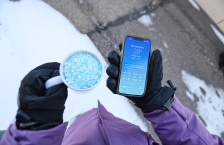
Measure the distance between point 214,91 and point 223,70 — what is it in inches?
7.4

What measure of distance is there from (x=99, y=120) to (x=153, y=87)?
266 mm

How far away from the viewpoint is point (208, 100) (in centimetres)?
164

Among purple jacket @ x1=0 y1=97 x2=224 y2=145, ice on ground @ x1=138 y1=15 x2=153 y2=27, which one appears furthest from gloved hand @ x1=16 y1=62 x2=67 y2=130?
ice on ground @ x1=138 y1=15 x2=153 y2=27

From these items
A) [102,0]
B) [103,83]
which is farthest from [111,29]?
[103,83]

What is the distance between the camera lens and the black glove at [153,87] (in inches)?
34.5

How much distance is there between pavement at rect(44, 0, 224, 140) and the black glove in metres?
0.64

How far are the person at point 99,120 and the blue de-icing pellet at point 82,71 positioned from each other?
64 millimetres

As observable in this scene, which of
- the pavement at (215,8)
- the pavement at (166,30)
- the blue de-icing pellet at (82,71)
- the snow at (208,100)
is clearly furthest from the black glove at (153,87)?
the pavement at (215,8)

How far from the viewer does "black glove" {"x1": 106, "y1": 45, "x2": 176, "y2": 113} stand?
2.88 feet

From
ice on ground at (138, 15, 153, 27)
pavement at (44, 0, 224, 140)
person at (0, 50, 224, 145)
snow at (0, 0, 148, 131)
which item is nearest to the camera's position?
person at (0, 50, 224, 145)

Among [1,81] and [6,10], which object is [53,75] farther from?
[6,10]

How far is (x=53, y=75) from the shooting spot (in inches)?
31.8

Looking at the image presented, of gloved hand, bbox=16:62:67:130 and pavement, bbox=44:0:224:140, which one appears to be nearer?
gloved hand, bbox=16:62:67:130

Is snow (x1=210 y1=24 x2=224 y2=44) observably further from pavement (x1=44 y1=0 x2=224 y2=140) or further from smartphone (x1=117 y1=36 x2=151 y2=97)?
smartphone (x1=117 y1=36 x2=151 y2=97)
